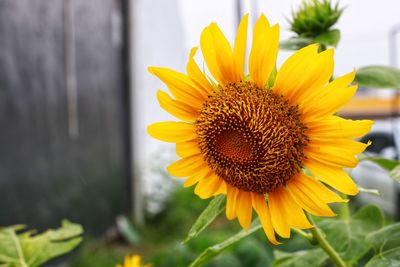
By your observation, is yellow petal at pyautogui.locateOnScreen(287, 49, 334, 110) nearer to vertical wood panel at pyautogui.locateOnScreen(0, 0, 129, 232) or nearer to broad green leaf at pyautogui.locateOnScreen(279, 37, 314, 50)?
broad green leaf at pyautogui.locateOnScreen(279, 37, 314, 50)

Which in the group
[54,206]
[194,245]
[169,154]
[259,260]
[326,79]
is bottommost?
[169,154]

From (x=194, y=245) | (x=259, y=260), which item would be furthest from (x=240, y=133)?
(x=194, y=245)

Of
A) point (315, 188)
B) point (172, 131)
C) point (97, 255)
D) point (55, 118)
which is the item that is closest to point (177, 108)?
point (172, 131)

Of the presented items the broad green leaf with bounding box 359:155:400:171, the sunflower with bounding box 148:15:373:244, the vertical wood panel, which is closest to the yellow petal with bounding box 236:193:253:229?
the sunflower with bounding box 148:15:373:244

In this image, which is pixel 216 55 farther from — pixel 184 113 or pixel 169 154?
pixel 169 154

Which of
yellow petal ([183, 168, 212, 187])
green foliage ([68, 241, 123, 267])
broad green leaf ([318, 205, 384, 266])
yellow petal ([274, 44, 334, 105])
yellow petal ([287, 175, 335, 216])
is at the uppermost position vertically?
yellow petal ([274, 44, 334, 105])

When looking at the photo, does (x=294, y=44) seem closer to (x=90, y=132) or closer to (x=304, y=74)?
(x=304, y=74)

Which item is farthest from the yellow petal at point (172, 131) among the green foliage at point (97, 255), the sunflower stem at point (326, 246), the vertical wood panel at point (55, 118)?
the green foliage at point (97, 255)
